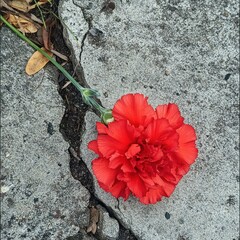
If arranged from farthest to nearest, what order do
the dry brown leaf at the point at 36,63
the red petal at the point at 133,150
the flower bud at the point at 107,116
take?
the dry brown leaf at the point at 36,63 → the flower bud at the point at 107,116 → the red petal at the point at 133,150

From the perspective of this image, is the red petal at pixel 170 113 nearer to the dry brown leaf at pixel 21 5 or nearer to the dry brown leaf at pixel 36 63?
the dry brown leaf at pixel 36 63

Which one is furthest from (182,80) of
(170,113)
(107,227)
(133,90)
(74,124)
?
(107,227)

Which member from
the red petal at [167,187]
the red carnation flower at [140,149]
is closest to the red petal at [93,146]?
the red carnation flower at [140,149]

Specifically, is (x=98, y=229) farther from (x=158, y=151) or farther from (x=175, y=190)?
(x=158, y=151)

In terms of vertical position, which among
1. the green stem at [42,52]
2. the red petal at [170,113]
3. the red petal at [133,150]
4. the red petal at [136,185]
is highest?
the green stem at [42,52]

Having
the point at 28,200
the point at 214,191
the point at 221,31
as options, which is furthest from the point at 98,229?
the point at 221,31

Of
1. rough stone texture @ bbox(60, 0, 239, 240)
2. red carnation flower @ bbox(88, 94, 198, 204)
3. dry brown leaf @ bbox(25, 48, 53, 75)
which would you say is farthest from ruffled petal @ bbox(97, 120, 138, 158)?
dry brown leaf @ bbox(25, 48, 53, 75)
